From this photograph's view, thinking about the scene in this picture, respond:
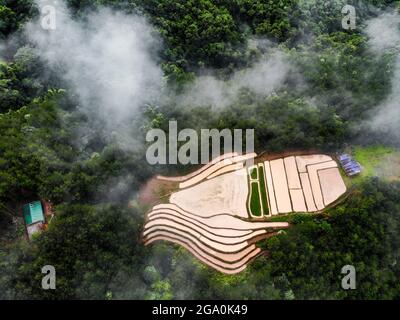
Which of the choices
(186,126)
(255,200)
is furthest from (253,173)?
(186,126)

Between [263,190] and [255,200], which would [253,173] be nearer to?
[263,190]

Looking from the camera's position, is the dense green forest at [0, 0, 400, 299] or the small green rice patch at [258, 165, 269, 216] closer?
the dense green forest at [0, 0, 400, 299]

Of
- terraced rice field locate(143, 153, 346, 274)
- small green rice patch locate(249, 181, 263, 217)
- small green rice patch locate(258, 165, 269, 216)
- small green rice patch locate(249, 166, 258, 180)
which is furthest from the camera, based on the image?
small green rice patch locate(249, 166, 258, 180)

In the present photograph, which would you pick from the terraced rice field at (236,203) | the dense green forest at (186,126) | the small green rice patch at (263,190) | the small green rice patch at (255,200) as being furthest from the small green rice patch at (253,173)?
the dense green forest at (186,126)

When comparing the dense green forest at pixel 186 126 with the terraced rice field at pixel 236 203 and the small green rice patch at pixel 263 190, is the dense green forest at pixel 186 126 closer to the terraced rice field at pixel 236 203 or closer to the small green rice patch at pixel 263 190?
the terraced rice field at pixel 236 203

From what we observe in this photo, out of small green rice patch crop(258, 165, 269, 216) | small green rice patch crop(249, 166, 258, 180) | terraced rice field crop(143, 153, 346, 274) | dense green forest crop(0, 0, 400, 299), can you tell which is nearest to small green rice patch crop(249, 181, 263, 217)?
terraced rice field crop(143, 153, 346, 274)

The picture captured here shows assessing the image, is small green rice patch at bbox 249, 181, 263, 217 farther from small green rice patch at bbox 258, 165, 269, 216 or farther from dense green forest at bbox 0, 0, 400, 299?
dense green forest at bbox 0, 0, 400, 299
